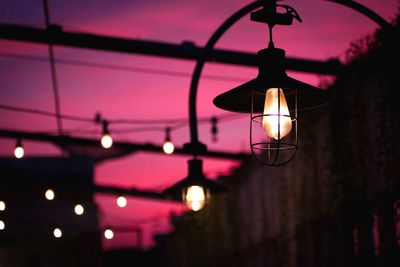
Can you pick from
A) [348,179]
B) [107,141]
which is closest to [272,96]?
[348,179]

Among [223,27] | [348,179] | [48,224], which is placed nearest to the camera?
[223,27]

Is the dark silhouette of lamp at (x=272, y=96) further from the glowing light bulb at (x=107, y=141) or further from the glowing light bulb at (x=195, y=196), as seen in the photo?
the glowing light bulb at (x=107, y=141)

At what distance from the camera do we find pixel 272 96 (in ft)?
15.9

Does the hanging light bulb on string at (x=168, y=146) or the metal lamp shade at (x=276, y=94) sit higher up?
the hanging light bulb on string at (x=168, y=146)

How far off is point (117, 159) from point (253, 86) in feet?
89.6

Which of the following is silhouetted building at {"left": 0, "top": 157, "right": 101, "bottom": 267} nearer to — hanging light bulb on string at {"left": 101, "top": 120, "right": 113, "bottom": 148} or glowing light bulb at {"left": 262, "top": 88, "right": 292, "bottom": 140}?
hanging light bulb on string at {"left": 101, "top": 120, "right": 113, "bottom": 148}

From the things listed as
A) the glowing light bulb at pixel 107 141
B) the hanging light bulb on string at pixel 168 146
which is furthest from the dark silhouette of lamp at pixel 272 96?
the hanging light bulb on string at pixel 168 146

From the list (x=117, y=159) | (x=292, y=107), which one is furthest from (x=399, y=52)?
(x=117, y=159)

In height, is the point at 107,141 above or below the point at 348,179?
above

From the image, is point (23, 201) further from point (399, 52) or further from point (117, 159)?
point (399, 52)

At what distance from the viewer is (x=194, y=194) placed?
24.8 feet

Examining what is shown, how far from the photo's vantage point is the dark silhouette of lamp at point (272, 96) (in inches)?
185

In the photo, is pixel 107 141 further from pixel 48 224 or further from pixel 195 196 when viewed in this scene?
pixel 48 224

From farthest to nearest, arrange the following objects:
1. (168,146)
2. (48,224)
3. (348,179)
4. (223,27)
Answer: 1. (48,224)
2. (168,146)
3. (348,179)
4. (223,27)
